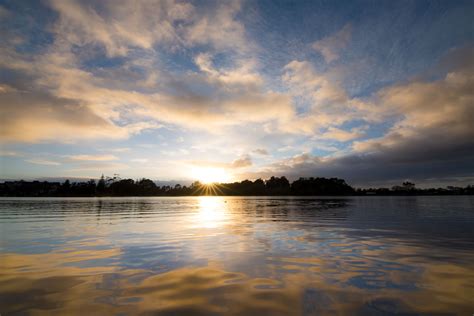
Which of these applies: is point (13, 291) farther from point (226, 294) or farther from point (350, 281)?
point (350, 281)

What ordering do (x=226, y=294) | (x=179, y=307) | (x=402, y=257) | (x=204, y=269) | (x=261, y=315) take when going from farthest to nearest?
(x=402, y=257), (x=204, y=269), (x=226, y=294), (x=179, y=307), (x=261, y=315)

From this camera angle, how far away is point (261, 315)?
6.29 meters

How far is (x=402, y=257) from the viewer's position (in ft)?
40.2

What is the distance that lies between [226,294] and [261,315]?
168 cm

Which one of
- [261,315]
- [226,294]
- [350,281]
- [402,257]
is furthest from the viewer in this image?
[402,257]

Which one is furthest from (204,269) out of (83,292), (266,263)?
(83,292)

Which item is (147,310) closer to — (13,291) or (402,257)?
(13,291)

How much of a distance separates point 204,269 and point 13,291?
633 centimetres

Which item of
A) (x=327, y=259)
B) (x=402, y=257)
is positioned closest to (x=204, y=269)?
(x=327, y=259)

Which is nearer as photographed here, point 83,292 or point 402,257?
point 83,292

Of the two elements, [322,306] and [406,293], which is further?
[406,293]

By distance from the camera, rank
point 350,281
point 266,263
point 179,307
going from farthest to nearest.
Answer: point 266,263 < point 350,281 < point 179,307

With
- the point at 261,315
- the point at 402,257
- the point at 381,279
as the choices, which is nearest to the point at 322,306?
the point at 261,315

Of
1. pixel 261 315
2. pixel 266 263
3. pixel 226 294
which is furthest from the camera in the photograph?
pixel 266 263
